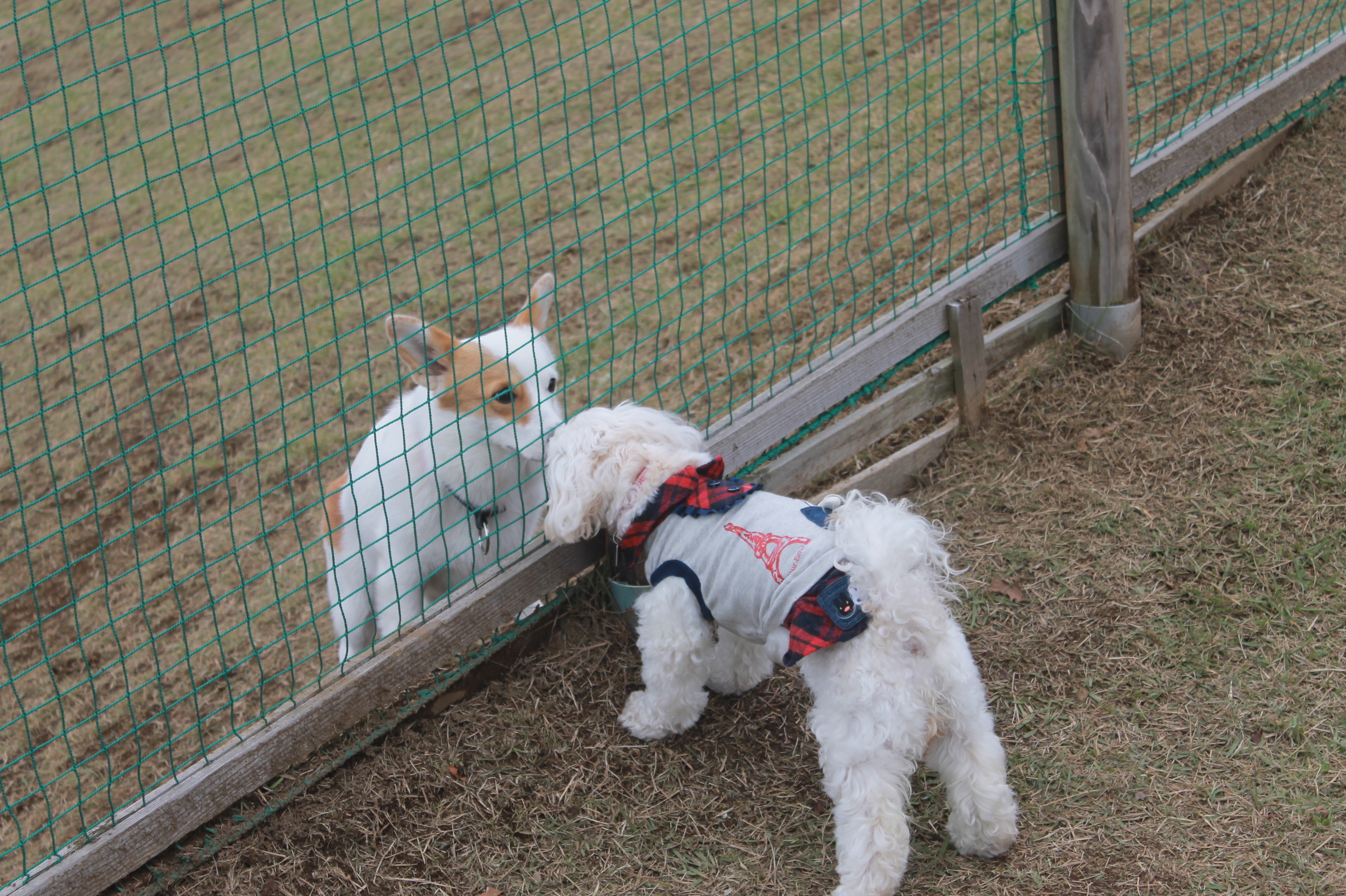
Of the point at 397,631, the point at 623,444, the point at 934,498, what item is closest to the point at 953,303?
the point at 934,498

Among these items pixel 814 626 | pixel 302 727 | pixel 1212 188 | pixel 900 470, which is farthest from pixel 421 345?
pixel 1212 188

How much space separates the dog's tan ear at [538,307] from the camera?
286 cm

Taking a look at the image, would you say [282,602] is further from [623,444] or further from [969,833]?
[969,833]

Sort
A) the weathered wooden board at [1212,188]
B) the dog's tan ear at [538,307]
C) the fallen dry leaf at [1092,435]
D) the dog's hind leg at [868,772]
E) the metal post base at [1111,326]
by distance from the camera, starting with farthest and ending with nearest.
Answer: the weathered wooden board at [1212,188]
the metal post base at [1111,326]
the fallen dry leaf at [1092,435]
the dog's tan ear at [538,307]
the dog's hind leg at [868,772]

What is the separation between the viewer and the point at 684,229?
5012mm

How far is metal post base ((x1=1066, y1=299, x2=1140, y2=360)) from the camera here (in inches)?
136

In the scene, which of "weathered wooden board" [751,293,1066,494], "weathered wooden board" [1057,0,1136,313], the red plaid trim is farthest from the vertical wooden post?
the red plaid trim

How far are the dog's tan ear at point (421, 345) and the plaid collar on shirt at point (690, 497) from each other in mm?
681

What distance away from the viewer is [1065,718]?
2.56 metres

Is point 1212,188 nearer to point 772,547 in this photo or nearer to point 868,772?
point 772,547

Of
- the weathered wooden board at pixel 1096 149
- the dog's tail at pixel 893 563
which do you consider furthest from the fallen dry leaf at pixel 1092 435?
the dog's tail at pixel 893 563

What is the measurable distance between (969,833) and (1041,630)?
2.47 feet

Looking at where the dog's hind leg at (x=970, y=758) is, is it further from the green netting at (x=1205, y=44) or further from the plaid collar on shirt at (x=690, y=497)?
the green netting at (x=1205, y=44)

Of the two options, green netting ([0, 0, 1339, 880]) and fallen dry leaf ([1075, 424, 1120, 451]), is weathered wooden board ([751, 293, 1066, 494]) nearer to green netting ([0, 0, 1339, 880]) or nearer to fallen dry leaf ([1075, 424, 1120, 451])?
green netting ([0, 0, 1339, 880])
